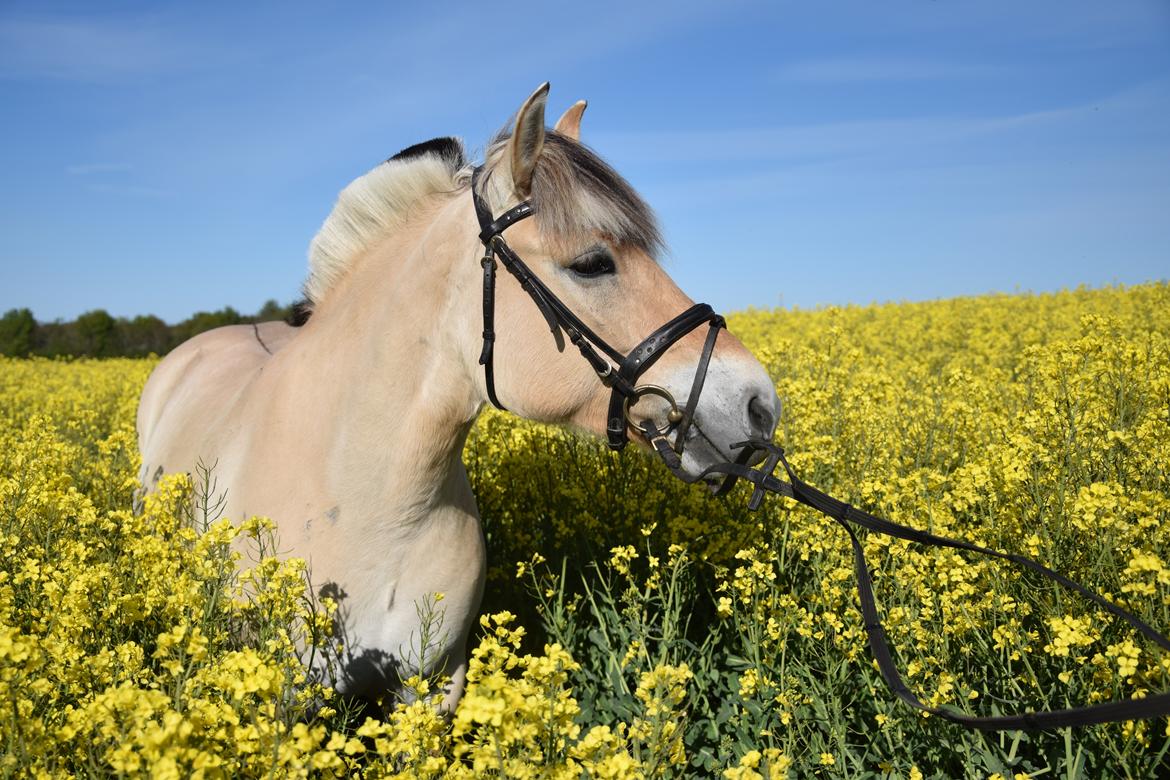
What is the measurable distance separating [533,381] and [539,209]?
52 cm

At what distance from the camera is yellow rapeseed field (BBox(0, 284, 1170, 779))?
1610mm

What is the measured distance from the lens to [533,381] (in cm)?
228

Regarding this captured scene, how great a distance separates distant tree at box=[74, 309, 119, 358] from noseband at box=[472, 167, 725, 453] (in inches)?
1176

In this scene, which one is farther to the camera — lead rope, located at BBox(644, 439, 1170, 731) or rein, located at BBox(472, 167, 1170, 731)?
rein, located at BBox(472, 167, 1170, 731)

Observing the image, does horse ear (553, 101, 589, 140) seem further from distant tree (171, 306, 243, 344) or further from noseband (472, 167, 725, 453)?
distant tree (171, 306, 243, 344)

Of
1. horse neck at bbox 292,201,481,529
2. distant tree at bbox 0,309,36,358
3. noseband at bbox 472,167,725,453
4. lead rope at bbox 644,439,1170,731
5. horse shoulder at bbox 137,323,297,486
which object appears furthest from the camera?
distant tree at bbox 0,309,36,358

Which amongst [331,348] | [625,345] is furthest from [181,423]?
[625,345]

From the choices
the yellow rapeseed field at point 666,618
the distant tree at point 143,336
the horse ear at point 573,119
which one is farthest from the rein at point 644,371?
the distant tree at point 143,336

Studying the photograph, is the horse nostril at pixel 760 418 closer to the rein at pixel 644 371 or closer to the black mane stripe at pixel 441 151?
the rein at pixel 644 371

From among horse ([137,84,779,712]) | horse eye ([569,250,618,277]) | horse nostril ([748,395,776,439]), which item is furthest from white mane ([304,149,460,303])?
horse nostril ([748,395,776,439])

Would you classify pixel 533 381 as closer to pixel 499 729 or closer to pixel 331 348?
pixel 331 348

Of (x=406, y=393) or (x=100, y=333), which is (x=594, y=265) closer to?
(x=406, y=393)

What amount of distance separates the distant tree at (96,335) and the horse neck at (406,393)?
2947 centimetres

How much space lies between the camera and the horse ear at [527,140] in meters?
2.12
